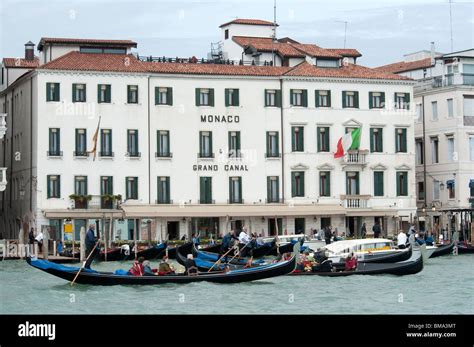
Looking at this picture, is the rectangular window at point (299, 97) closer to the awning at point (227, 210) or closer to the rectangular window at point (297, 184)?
the rectangular window at point (297, 184)

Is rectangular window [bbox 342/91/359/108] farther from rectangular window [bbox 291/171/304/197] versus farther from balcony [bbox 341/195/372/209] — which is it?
balcony [bbox 341/195/372/209]

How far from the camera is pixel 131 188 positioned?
45719 mm

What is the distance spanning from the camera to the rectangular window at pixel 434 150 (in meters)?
51.8

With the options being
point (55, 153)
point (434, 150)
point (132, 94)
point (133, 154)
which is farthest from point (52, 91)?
Result: point (434, 150)

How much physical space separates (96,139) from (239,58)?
29.0ft

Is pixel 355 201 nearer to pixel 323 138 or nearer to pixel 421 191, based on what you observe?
pixel 323 138

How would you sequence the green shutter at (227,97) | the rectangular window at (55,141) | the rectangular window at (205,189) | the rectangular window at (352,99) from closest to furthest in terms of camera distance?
the rectangular window at (55,141) < the rectangular window at (205,189) < the green shutter at (227,97) < the rectangular window at (352,99)

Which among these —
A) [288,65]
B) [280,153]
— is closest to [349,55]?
[288,65]

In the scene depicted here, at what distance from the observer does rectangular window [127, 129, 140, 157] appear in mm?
45750

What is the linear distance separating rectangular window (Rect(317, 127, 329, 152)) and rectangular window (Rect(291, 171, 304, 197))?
1.34 metres

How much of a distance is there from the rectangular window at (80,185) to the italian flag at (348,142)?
10.1 metres

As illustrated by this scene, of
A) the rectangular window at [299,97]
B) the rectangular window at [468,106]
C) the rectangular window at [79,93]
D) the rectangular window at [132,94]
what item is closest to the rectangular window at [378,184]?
the rectangular window at [299,97]

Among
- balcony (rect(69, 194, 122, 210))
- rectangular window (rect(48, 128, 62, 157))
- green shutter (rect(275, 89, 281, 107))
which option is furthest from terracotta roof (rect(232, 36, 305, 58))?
rectangular window (rect(48, 128, 62, 157))
